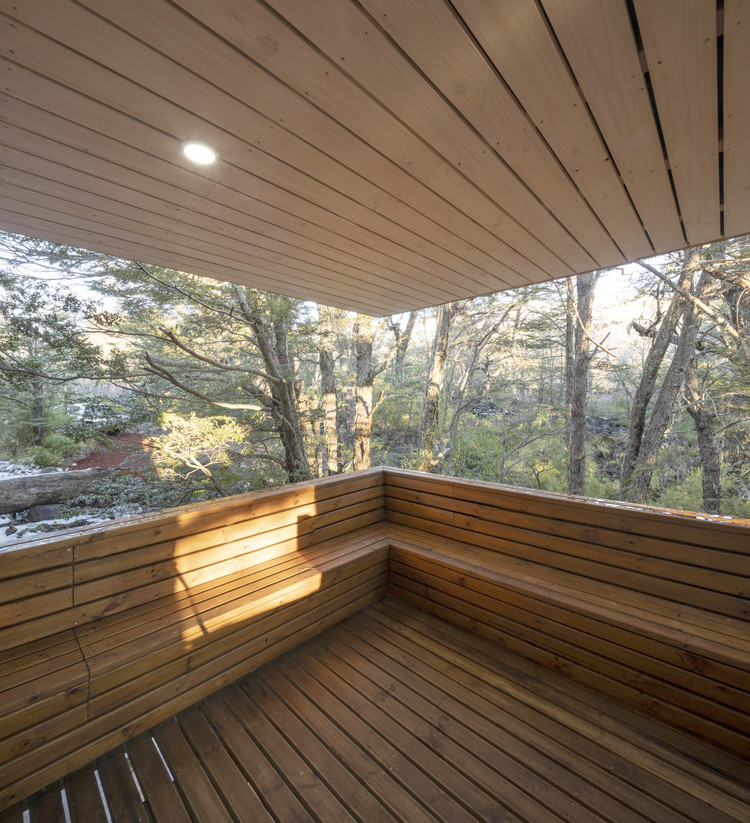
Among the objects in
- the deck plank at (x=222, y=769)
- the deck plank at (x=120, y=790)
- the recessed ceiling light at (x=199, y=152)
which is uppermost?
the recessed ceiling light at (x=199, y=152)

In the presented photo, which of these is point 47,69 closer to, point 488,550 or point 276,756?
point 276,756

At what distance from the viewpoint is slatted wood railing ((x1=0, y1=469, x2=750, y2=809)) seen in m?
1.42

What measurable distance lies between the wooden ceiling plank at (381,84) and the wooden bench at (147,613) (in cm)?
194

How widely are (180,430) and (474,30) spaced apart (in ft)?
18.3

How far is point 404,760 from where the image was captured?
1.47 m

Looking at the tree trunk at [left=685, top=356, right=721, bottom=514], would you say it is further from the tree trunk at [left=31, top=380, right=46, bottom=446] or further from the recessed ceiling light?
the tree trunk at [left=31, top=380, right=46, bottom=446]

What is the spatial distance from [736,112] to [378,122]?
1.19 metres

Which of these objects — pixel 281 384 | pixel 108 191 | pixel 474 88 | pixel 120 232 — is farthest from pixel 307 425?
pixel 474 88

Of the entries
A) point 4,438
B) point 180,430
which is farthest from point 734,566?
point 4,438

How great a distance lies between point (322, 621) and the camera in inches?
88.0

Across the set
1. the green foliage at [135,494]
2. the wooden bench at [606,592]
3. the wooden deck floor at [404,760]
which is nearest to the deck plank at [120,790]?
the wooden deck floor at [404,760]

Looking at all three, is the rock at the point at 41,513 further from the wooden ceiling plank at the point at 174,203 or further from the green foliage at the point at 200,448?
the wooden ceiling plank at the point at 174,203

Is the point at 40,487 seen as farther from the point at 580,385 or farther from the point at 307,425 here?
the point at 580,385

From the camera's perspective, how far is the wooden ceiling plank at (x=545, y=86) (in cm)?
91
